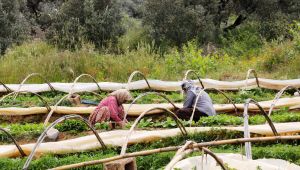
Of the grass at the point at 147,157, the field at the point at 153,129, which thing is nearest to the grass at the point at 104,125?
the field at the point at 153,129

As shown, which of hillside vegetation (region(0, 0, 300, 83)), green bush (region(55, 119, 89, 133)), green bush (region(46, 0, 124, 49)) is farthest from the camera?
green bush (region(46, 0, 124, 49))

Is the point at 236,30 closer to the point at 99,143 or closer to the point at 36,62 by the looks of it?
the point at 36,62

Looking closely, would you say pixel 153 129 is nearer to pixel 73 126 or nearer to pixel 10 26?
pixel 73 126

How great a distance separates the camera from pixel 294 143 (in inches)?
237

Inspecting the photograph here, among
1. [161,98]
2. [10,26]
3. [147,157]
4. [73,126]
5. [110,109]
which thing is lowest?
[161,98]

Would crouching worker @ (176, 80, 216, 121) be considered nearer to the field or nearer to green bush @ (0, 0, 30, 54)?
the field

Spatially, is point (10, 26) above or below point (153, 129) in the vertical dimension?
above

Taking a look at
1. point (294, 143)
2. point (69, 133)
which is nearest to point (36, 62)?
point (69, 133)

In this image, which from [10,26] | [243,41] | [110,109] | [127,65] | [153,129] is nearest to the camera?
[153,129]

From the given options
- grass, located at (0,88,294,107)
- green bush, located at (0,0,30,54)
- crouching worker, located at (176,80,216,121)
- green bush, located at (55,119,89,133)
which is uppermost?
green bush, located at (0,0,30,54)

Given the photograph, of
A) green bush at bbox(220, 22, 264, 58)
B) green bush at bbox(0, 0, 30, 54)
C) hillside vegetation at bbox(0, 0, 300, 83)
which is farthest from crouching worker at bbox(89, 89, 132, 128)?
green bush at bbox(0, 0, 30, 54)

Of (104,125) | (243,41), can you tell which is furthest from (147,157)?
(243,41)

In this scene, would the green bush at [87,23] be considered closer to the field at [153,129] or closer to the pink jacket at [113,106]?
the field at [153,129]

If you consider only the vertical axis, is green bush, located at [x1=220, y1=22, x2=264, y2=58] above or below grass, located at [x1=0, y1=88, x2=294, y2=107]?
above
